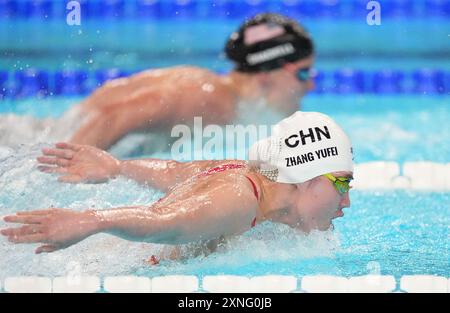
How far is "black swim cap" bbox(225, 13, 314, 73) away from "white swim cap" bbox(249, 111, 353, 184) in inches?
47.7

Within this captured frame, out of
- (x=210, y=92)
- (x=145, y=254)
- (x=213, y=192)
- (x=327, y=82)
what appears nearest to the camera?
(x=213, y=192)

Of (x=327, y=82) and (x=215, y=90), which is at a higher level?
(x=327, y=82)

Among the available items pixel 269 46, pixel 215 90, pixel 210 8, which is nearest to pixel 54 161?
pixel 215 90

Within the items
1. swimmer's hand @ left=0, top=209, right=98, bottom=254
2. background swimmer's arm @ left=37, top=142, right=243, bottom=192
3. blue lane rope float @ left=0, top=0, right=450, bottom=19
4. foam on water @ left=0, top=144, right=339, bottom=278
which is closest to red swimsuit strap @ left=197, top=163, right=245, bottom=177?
background swimmer's arm @ left=37, top=142, right=243, bottom=192

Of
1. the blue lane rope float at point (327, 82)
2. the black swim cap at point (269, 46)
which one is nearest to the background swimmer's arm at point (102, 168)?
the black swim cap at point (269, 46)

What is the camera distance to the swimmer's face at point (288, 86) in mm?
4152

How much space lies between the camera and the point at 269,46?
162 inches

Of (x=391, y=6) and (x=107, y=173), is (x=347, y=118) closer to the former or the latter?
(x=391, y=6)

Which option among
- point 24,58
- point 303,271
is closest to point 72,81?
point 24,58

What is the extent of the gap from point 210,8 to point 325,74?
101 cm

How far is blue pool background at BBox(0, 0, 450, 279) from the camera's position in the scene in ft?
11.2

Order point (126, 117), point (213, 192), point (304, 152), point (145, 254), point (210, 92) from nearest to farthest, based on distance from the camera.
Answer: point (213, 192) → point (304, 152) → point (145, 254) → point (126, 117) → point (210, 92)

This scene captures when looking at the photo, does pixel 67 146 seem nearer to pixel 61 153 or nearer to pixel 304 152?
pixel 61 153

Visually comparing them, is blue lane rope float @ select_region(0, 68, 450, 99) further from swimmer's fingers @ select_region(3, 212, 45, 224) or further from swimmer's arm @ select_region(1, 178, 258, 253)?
swimmer's fingers @ select_region(3, 212, 45, 224)
